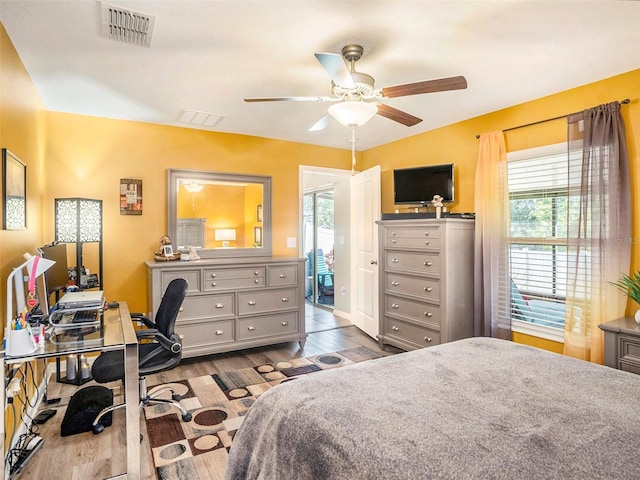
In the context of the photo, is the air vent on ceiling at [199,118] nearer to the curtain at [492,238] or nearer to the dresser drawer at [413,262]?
the dresser drawer at [413,262]

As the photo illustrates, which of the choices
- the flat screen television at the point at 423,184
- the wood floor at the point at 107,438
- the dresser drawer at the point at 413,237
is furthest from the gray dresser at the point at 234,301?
the flat screen television at the point at 423,184

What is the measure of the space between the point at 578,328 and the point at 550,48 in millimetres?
2085

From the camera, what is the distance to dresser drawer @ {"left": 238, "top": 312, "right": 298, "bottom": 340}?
154 inches

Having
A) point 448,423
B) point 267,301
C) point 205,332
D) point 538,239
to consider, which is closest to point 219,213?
point 267,301

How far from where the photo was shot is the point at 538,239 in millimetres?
3248

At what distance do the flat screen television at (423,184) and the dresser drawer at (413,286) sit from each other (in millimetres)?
877

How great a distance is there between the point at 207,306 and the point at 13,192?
6.26 ft

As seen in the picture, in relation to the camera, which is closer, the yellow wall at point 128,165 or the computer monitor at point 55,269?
the computer monitor at point 55,269

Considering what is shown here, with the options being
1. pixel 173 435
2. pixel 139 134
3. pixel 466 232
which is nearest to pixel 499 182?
pixel 466 232

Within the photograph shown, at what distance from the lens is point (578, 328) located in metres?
2.91

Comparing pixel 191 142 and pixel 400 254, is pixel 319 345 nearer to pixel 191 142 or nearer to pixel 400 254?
pixel 400 254

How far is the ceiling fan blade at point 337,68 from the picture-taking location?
190cm

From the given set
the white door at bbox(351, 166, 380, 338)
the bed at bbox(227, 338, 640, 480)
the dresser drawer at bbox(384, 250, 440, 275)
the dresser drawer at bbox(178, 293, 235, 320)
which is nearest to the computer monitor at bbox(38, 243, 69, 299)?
the dresser drawer at bbox(178, 293, 235, 320)

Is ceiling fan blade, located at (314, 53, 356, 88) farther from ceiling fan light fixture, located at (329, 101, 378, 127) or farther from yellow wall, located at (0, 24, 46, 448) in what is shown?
yellow wall, located at (0, 24, 46, 448)
